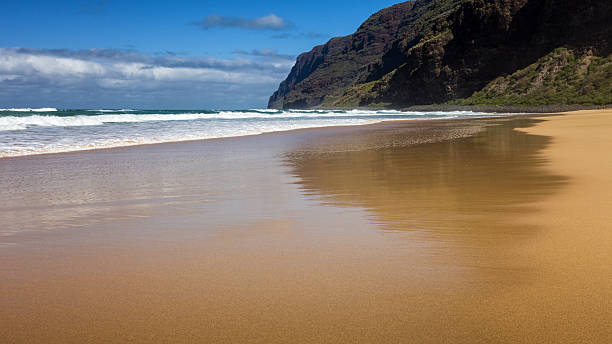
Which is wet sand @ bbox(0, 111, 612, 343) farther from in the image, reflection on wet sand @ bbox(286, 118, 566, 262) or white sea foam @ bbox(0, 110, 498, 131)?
white sea foam @ bbox(0, 110, 498, 131)

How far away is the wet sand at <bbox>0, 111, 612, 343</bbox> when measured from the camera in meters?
2.28

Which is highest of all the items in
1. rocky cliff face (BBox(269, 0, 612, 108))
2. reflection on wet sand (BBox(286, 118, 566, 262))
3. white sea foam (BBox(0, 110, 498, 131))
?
rocky cliff face (BBox(269, 0, 612, 108))

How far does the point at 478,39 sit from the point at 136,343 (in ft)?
290

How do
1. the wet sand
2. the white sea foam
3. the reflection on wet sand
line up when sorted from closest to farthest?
the wet sand, the reflection on wet sand, the white sea foam

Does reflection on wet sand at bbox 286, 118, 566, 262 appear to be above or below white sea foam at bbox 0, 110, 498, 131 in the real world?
below

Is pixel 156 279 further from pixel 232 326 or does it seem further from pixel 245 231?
pixel 245 231

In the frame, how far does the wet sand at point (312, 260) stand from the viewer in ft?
7.47

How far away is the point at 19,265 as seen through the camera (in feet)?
10.9

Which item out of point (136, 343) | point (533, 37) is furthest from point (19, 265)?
point (533, 37)

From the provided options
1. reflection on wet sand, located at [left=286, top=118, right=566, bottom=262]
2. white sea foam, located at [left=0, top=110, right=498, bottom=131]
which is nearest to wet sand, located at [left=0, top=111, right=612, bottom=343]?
reflection on wet sand, located at [left=286, top=118, right=566, bottom=262]

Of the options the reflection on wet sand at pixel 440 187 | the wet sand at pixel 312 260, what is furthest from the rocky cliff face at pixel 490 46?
the wet sand at pixel 312 260

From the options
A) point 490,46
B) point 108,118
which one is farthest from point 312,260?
point 490,46

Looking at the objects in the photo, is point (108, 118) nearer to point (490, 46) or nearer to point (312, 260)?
point (312, 260)

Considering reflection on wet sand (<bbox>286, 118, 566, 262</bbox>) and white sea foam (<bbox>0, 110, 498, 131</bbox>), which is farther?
white sea foam (<bbox>0, 110, 498, 131</bbox>)
